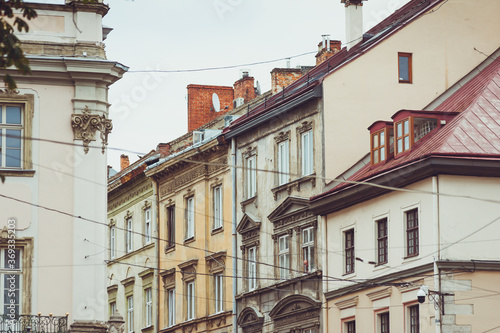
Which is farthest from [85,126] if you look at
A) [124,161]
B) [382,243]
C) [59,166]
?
[124,161]

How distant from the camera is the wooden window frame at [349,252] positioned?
4381cm

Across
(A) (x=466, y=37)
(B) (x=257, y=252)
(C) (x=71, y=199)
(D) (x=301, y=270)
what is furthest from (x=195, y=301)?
(C) (x=71, y=199)

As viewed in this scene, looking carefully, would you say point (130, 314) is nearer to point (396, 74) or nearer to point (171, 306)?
point (171, 306)

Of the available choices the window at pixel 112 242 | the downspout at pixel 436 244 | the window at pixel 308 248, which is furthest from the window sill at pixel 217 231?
the downspout at pixel 436 244

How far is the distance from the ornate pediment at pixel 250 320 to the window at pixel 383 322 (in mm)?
8224

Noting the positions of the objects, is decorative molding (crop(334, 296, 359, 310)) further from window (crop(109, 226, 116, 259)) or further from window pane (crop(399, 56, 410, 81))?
window (crop(109, 226, 116, 259))

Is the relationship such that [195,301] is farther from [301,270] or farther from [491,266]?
[491,266]

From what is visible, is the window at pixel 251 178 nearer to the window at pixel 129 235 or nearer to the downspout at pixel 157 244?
the downspout at pixel 157 244

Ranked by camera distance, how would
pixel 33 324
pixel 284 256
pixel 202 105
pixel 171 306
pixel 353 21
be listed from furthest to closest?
pixel 202 105 < pixel 171 306 < pixel 353 21 < pixel 284 256 < pixel 33 324

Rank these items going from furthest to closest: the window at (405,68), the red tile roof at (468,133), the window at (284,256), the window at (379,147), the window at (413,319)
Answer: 1. the window at (284,256)
2. the window at (405,68)
3. the window at (379,147)
4. the window at (413,319)
5. the red tile roof at (468,133)

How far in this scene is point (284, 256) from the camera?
4831 cm

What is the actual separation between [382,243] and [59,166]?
37.5 feet

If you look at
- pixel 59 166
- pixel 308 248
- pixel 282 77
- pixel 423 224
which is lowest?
pixel 423 224

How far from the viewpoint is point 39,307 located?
34188 millimetres
